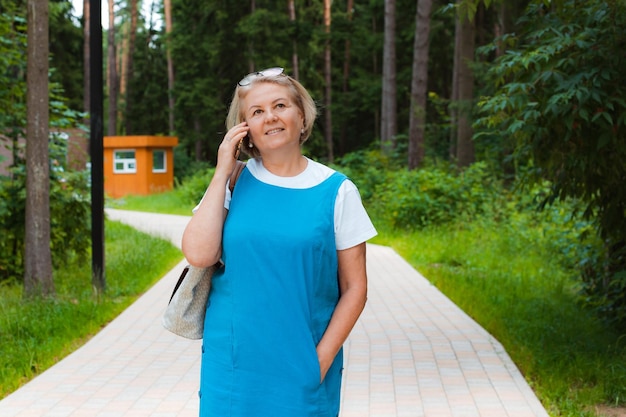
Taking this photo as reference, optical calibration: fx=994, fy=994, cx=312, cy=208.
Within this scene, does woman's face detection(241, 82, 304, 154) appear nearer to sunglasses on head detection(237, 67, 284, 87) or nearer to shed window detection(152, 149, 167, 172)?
sunglasses on head detection(237, 67, 284, 87)

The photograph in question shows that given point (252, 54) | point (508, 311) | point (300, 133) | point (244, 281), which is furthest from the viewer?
point (252, 54)

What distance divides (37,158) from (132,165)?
3218cm

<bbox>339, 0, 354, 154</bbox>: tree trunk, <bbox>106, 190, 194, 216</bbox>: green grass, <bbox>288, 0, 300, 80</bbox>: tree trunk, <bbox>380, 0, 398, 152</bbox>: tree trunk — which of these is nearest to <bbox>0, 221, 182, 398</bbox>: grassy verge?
<bbox>106, 190, 194, 216</bbox>: green grass

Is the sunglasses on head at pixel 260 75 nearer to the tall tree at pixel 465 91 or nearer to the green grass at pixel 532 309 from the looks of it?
the green grass at pixel 532 309

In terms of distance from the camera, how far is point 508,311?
404 inches

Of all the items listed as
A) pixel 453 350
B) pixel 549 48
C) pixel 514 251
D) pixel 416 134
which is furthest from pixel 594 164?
pixel 416 134

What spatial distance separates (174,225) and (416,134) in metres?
7.52

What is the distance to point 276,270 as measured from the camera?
283 cm

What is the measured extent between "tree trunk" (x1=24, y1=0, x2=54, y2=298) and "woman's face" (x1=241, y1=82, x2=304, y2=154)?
25.3 feet

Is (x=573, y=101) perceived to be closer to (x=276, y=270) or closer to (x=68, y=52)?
(x=276, y=270)

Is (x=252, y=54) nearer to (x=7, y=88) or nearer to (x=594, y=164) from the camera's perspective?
(x=7, y=88)

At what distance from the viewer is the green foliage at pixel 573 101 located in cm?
709

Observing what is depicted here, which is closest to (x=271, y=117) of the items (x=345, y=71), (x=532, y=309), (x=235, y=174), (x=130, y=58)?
(x=235, y=174)

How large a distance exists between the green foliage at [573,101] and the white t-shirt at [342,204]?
14.1ft
